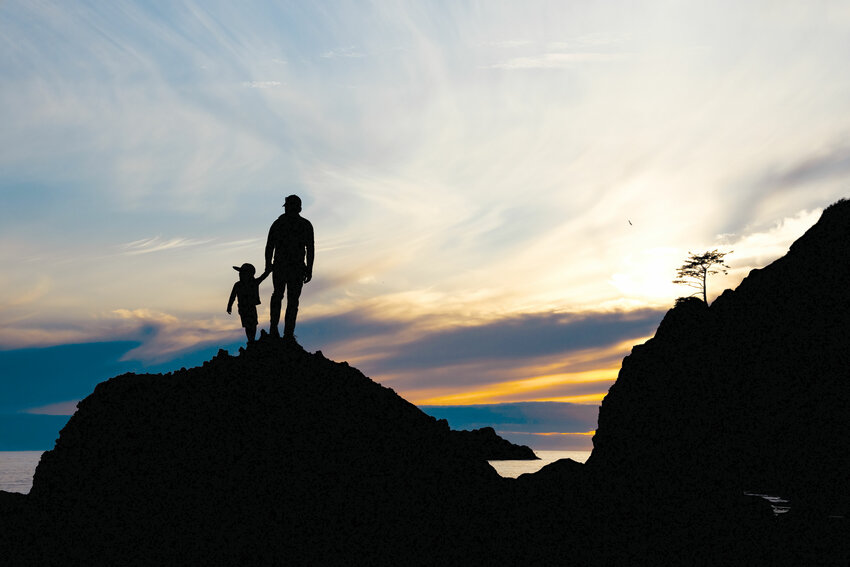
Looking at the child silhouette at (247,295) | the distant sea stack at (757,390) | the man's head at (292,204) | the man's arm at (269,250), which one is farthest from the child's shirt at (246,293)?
the distant sea stack at (757,390)

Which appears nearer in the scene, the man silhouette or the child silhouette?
the man silhouette

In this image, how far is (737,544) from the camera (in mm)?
26406

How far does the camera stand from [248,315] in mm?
19484

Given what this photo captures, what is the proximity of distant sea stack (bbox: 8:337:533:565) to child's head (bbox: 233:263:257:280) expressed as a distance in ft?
7.06

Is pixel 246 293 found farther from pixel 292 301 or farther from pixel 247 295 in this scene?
pixel 292 301

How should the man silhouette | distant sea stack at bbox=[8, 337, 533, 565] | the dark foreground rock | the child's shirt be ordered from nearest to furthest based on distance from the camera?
distant sea stack at bbox=[8, 337, 533, 565], the dark foreground rock, the man silhouette, the child's shirt

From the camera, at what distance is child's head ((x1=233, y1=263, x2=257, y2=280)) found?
19453mm

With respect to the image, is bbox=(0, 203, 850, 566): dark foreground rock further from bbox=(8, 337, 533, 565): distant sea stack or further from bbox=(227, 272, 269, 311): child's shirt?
bbox=(227, 272, 269, 311): child's shirt

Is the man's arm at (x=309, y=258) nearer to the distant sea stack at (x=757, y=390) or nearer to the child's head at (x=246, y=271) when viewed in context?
the child's head at (x=246, y=271)

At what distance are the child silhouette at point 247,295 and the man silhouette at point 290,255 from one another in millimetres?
1292

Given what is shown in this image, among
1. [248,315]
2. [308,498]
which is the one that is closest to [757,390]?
[308,498]

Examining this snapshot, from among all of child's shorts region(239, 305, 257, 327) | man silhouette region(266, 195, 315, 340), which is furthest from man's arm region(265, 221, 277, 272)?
child's shorts region(239, 305, 257, 327)

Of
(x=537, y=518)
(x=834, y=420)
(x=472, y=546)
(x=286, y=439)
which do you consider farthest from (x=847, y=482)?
(x=286, y=439)

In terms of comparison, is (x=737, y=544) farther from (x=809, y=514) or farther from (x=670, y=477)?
(x=670, y=477)
